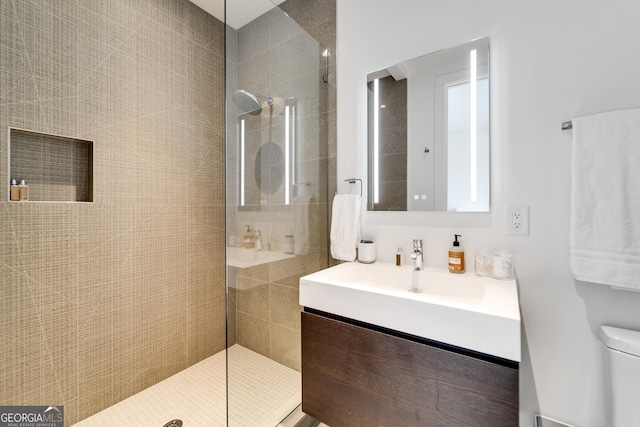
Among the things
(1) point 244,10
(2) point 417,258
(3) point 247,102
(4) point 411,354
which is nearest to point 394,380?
(4) point 411,354

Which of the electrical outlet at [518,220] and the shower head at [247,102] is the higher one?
the shower head at [247,102]

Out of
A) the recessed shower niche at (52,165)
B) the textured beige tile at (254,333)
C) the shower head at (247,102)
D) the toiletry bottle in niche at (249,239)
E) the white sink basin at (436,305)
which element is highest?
the shower head at (247,102)

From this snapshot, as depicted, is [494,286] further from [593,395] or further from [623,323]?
[593,395]

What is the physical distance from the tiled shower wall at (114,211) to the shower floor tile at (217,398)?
8cm

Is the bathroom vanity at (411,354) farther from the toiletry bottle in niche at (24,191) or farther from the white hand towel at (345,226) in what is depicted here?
the toiletry bottle in niche at (24,191)

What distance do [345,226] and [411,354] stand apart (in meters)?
0.74

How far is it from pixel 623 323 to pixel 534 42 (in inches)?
43.0

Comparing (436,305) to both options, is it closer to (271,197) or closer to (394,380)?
(394,380)

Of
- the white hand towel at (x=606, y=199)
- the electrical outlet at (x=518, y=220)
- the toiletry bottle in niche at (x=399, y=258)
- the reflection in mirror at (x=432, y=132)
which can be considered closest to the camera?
the white hand towel at (x=606, y=199)

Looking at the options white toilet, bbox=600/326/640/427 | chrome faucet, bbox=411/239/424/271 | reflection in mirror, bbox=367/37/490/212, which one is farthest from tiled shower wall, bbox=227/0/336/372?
white toilet, bbox=600/326/640/427

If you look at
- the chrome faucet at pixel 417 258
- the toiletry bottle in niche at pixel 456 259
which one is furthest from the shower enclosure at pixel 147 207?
the toiletry bottle in niche at pixel 456 259

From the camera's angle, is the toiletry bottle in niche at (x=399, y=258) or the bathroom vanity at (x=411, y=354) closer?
the bathroom vanity at (x=411, y=354)

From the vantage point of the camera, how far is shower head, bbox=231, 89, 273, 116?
1.16 m

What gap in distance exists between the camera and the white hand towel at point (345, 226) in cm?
145
